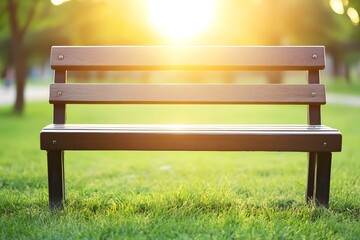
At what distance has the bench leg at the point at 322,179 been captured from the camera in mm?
3791

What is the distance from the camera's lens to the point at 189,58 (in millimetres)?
4105

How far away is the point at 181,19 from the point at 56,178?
75.0ft

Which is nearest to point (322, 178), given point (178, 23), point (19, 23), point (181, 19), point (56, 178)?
point (56, 178)

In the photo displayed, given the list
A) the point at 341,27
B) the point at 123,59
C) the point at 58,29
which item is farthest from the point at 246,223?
the point at 58,29

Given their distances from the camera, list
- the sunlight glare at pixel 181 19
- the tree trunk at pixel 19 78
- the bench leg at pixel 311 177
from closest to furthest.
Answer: the bench leg at pixel 311 177 → the tree trunk at pixel 19 78 → the sunlight glare at pixel 181 19

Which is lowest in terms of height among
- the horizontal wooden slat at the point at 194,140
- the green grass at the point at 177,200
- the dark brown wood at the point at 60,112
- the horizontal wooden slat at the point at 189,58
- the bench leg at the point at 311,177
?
the green grass at the point at 177,200

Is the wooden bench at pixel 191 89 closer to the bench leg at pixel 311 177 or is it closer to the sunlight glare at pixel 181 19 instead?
the bench leg at pixel 311 177

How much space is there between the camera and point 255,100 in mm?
3979

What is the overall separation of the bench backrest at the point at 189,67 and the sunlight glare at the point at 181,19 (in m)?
19.0

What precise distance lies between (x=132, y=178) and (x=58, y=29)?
1407 inches

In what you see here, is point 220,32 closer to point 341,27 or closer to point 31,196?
point 341,27

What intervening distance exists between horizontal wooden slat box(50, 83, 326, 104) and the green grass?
62 centimetres

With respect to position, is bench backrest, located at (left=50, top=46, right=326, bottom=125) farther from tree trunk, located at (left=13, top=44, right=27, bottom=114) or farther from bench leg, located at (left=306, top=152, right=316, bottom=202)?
tree trunk, located at (left=13, top=44, right=27, bottom=114)

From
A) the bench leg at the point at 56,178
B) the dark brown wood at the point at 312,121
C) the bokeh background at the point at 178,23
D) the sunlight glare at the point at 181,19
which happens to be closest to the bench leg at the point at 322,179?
the dark brown wood at the point at 312,121
